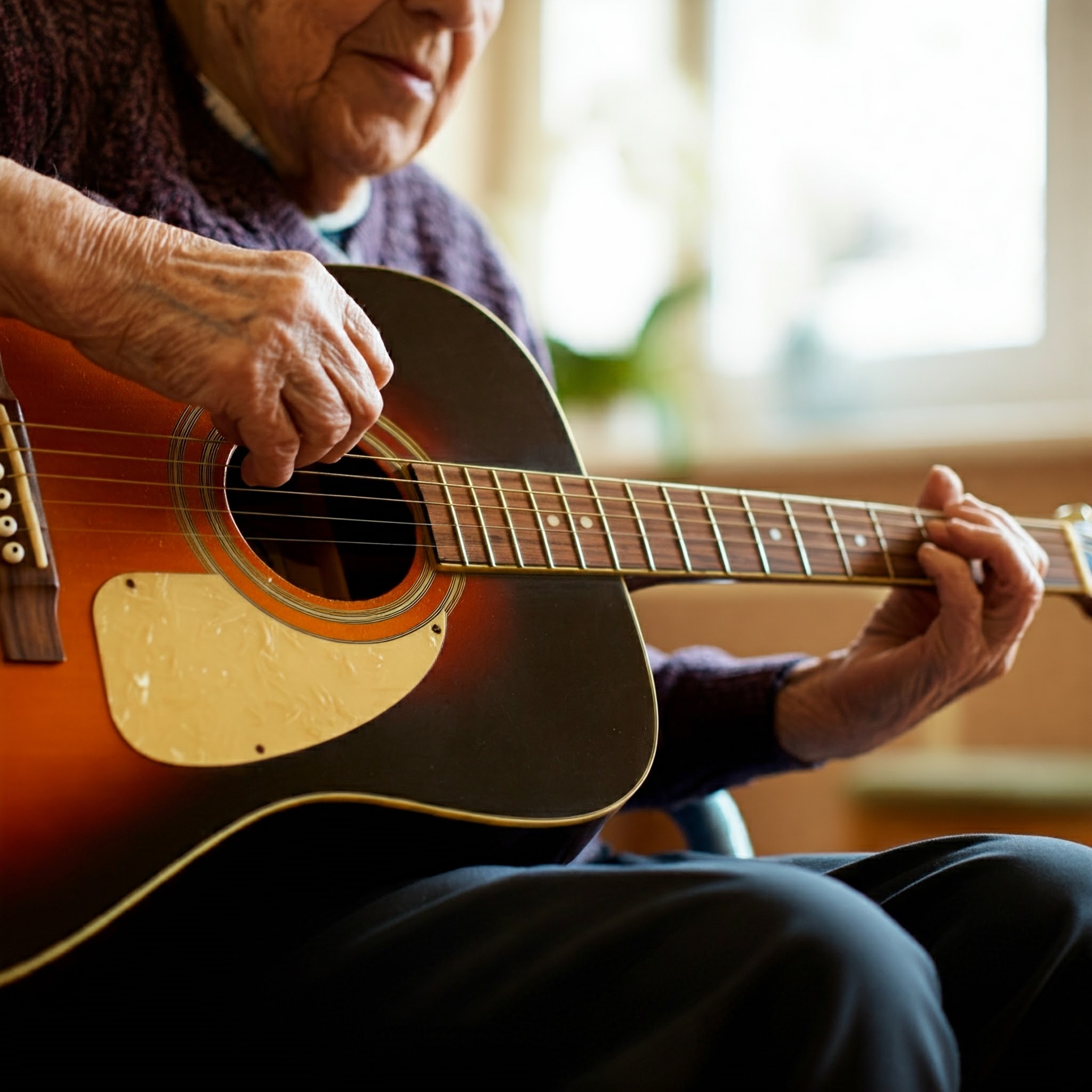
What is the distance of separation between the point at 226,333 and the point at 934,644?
2.28ft

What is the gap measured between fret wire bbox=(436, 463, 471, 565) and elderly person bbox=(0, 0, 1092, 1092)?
3.9 inches

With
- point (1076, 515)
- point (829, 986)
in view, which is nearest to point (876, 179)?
point (1076, 515)

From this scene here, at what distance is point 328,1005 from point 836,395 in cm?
220

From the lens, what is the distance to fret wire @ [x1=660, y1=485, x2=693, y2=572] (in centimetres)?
96

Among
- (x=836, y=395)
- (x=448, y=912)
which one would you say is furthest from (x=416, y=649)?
(x=836, y=395)

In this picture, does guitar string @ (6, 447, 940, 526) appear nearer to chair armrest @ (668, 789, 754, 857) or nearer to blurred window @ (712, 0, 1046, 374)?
chair armrest @ (668, 789, 754, 857)

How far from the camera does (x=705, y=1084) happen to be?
1.95 ft

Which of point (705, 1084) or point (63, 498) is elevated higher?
point (63, 498)

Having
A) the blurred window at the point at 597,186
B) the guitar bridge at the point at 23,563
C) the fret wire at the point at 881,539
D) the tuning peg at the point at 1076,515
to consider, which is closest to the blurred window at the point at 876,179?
the blurred window at the point at 597,186

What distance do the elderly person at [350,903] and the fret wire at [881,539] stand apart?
12.0 inches

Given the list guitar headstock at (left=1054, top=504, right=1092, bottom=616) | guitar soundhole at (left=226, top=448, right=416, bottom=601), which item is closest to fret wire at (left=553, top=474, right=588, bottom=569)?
guitar soundhole at (left=226, top=448, right=416, bottom=601)

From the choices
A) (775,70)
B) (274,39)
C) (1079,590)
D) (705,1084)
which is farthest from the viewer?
(775,70)

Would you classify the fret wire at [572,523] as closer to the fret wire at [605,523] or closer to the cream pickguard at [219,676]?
the fret wire at [605,523]

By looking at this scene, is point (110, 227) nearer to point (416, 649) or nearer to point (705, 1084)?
point (416, 649)
